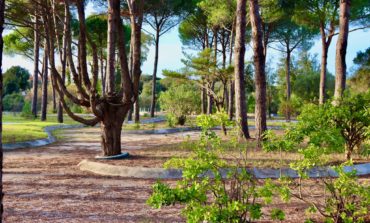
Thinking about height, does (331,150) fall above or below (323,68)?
below

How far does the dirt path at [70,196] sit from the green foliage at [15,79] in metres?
45.6

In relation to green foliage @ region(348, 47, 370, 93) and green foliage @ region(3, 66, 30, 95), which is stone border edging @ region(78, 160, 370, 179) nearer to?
green foliage @ region(348, 47, 370, 93)

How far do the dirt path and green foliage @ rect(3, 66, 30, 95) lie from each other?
45645mm

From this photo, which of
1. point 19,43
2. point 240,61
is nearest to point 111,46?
point 240,61

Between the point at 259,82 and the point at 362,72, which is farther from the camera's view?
the point at 362,72

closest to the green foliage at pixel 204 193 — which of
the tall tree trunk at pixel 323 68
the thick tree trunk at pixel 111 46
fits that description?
the thick tree trunk at pixel 111 46

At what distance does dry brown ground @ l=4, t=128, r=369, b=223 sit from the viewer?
546 cm

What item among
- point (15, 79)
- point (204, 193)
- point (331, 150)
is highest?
point (15, 79)

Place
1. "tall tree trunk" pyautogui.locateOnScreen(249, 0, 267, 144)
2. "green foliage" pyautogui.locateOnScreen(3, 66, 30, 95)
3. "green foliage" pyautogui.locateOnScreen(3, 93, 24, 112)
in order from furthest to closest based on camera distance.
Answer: "green foliage" pyautogui.locateOnScreen(3, 66, 30, 95) < "green foliage" pyautogui.locateOnScreen(3, 93, 24, 112) < "tall tree trunk" pyautogui.locateOnScreen(249, 0, 267, 144)

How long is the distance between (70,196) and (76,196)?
10 centimetres

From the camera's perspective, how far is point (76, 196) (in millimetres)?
6809

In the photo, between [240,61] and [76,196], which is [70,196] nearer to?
[76,196]

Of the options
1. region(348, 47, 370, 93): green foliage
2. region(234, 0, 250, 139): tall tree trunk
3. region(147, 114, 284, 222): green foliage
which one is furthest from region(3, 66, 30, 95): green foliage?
region(147, 114, 284, 222): green foliage

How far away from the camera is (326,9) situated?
2539 cm
